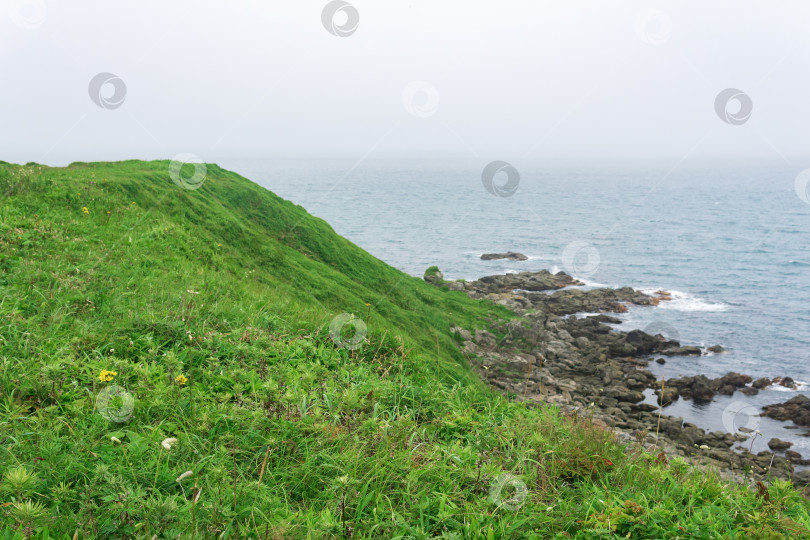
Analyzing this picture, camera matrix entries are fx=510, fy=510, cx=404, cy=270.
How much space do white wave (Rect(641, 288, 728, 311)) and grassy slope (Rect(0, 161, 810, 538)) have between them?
130ft

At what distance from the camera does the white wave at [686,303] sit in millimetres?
40656

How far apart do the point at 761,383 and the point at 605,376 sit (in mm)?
8329

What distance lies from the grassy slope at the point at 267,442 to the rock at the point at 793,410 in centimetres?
2307

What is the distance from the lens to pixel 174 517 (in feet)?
9.43

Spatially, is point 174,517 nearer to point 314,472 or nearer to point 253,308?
point 314,472

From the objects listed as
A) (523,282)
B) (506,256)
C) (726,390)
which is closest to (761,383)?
(726,390)

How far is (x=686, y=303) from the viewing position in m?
42.1

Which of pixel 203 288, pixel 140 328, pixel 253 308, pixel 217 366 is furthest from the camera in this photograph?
pixel 203 288

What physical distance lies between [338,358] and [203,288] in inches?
139

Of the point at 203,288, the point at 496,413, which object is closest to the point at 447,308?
the point at 203,288

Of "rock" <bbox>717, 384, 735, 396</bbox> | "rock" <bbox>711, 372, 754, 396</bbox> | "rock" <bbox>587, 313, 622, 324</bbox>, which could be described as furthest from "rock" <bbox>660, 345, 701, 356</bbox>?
"rock" <bbox>587, 313, 622, 324</bbox>

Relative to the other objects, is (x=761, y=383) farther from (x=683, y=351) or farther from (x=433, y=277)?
(x=433, y=277)

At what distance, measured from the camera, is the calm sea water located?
30141mm

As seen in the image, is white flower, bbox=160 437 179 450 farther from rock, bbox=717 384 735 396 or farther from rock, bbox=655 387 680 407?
rock, bbox=717 384 735 396
